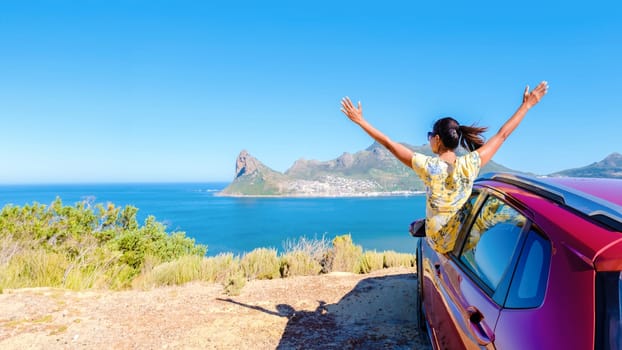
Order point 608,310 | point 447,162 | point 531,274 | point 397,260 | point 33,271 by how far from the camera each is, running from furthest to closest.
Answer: point 397,260 < point 33,271 < point 447,162 < point 531,274 < point 608,310

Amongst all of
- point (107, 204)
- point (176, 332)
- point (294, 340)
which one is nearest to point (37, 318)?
point (176, 332)

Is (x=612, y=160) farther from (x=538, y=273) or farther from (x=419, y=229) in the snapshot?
(x=538, y=273)

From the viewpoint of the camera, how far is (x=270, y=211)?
338ft

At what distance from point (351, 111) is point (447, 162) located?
798mm

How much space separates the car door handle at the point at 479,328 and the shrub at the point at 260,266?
21.9 feet

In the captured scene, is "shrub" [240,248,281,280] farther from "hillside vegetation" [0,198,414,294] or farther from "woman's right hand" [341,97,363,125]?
"woman's right hand" [341,97,363,125]

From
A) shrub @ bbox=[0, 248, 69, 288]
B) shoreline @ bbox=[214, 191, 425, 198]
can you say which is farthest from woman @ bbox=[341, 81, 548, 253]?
shoreline @ bbox=[214, 191, 425, 198]

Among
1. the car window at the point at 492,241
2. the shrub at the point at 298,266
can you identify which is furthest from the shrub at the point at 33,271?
the car window at the point at 492,241

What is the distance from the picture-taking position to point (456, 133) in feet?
9.96

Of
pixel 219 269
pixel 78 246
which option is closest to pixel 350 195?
pixel 78 246

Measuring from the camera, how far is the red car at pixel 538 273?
1191 millimetres

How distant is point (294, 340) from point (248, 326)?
0.69m

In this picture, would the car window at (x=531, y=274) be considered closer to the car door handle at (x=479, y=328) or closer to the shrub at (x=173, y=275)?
the car door handle at (x=479, y=328)

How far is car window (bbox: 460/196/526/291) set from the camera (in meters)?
1.94
